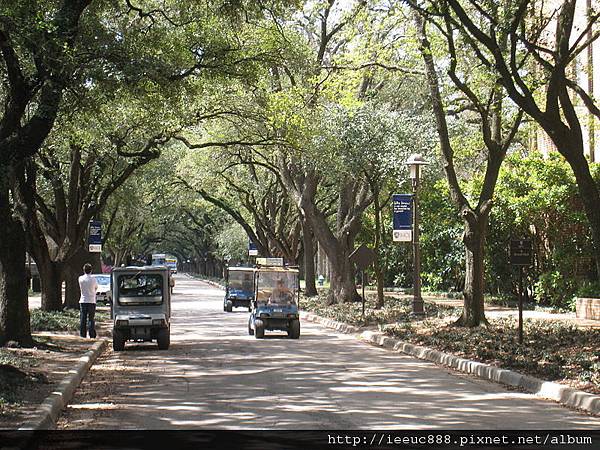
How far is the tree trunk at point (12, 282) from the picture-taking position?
17328mm

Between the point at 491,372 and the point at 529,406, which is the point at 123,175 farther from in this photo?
the point at 529,406

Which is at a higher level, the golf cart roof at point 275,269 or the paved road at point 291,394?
the golf cart roof at point 275,269

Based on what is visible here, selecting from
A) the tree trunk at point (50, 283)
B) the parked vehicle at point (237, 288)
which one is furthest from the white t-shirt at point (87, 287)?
the parked vehicle at point (237, 288)

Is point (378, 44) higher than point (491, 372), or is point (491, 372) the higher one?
point (378, 44)

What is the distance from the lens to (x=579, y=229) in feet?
97.7

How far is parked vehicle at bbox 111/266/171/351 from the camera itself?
19.8 meters

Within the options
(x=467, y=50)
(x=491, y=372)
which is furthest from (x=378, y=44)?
(x=491, y=372)

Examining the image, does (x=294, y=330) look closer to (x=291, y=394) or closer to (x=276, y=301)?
(x=276, y=301)

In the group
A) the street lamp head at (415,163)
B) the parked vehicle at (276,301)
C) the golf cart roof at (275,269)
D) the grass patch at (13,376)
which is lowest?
the grass patch at (13,376)

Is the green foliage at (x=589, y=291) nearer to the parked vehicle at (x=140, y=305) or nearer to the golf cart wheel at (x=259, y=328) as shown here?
the golf cart wheel at (x=259, y=328)

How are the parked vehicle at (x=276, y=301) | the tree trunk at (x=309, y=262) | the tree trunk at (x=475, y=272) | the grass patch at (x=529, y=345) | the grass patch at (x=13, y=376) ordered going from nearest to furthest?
the grass patch at (x=13, y=376) < the grass patch at (x=529, y=345) < the tree trunk at (x=475, y=272) < the parked vehicle at (x=276, y=301) < the tree trunk at (x=309, y=262)

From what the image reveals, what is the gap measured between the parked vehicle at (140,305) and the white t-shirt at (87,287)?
1.45m

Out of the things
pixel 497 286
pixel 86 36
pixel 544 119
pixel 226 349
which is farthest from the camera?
pixel 497 286

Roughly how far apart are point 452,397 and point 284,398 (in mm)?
2435
